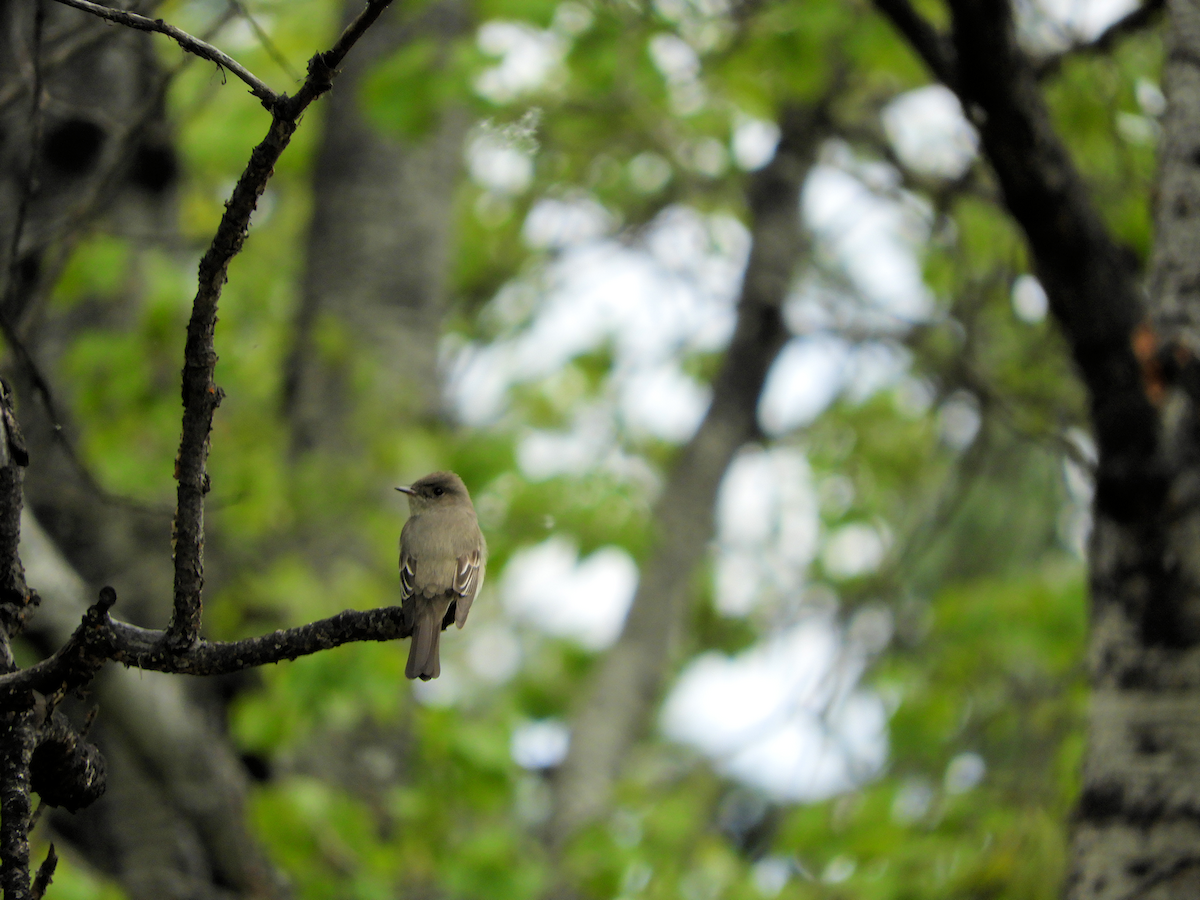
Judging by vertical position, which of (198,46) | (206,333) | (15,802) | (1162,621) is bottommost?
(1162,621)

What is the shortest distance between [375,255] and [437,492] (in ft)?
10.5

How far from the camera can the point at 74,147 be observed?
600 cm

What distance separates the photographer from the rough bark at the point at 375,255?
21.8 feet

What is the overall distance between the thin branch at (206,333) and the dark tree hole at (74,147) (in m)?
5.11

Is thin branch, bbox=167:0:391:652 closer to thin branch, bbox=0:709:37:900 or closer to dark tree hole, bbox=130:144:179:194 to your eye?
thin branch, bbox=0:709:37:900

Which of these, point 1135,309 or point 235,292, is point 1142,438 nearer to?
point 1135,309

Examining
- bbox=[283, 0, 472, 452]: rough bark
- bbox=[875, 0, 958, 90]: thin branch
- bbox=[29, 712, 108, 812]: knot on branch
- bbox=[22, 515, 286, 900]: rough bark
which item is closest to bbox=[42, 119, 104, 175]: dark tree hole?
bbox=[283, 0, 472, 452]: rough bark

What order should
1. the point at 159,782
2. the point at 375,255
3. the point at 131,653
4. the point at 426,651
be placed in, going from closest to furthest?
the point at 131,653 < the point at 426,651 < the point at 159,782 < the point at 375,255

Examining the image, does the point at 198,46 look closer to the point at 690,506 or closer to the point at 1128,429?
the point at 1128,429

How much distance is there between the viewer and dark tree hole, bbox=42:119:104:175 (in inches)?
233

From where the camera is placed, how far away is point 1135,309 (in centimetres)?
351

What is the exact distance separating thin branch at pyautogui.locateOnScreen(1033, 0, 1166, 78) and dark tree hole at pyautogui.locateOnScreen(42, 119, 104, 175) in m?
4.44

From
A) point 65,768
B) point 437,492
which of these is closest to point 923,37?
point 437,492

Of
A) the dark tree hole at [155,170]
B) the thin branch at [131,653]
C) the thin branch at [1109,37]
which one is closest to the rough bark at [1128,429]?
the thin branch at [1109,37]
